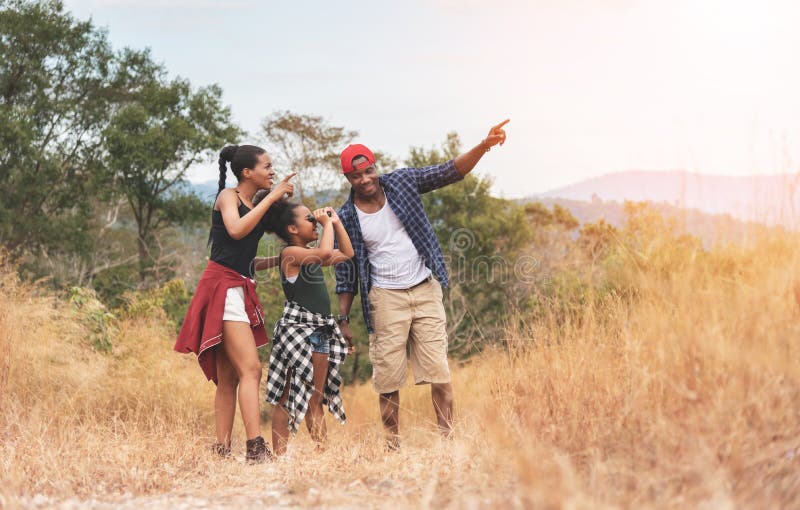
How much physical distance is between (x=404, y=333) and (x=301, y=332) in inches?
26.5

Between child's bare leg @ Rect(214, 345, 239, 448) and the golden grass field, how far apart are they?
0.17 metres

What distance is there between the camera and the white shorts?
483 centimetres

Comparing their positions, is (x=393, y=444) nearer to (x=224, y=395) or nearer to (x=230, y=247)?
(x=224, y=395)

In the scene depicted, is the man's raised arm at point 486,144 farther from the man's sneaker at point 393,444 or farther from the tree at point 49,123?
the tree at point 49,123

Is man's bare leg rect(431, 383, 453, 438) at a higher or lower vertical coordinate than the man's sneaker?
higher

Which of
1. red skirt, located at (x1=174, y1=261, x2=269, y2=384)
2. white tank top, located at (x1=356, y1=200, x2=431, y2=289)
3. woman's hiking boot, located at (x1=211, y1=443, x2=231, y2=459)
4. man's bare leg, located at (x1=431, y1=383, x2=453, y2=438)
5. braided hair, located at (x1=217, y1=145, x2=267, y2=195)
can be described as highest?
braided hair, located at (x1=217, y1=145, x2=267, y2=195)

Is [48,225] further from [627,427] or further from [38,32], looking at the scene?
[627,427]

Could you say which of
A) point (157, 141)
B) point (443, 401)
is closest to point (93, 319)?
point (443, 401)

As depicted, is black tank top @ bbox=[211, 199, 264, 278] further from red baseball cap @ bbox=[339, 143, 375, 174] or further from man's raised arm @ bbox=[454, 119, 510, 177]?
man's raised arm @ bbox=[454, 119, 510, 177]

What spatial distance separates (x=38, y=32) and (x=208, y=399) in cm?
2107

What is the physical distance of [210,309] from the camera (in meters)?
4.81

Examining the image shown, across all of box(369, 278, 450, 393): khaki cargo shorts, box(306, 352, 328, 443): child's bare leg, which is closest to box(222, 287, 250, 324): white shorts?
box(306, 352, 328, 443): child's bare leg

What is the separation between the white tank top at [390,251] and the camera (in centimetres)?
527

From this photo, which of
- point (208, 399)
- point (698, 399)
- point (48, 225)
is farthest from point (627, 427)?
point (48, 225)
